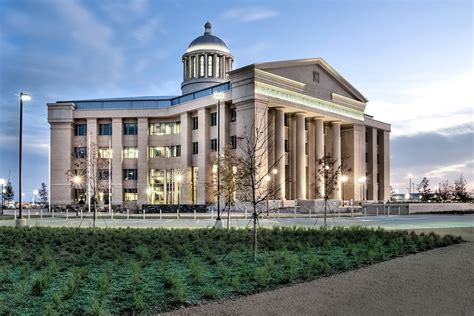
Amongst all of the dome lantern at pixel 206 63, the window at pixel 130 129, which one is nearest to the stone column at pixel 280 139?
the dome lantern at pixel 206 63

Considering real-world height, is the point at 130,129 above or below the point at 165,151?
above

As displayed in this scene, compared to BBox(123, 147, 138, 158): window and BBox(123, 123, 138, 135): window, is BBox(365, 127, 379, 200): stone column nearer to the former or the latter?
BBox(123, 147, 138, 158): window

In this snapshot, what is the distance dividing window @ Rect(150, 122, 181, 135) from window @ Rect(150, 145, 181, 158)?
252cm

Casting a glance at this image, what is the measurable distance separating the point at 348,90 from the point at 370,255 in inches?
2739

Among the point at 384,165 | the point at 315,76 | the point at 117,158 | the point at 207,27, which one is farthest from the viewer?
the point at 207,27

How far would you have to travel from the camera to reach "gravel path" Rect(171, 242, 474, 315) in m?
8.89

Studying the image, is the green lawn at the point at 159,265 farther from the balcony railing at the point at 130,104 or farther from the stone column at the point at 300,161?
the balcony railing at the point at 130,104

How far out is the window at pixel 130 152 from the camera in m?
79.2

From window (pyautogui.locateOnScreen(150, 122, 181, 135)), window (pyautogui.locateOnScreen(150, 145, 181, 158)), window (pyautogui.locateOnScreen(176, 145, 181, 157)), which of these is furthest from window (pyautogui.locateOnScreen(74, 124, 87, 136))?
window (pyautogui.locateOnScreen(176, 145, 181, 157))

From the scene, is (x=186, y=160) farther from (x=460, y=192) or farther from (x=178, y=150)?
(x=460, y=192)

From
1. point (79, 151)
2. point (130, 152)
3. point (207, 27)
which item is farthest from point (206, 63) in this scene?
point (79, 151)

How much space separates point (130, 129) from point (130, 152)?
3882 mm

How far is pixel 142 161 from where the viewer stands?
7800 cm

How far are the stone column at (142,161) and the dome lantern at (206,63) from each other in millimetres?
14485
